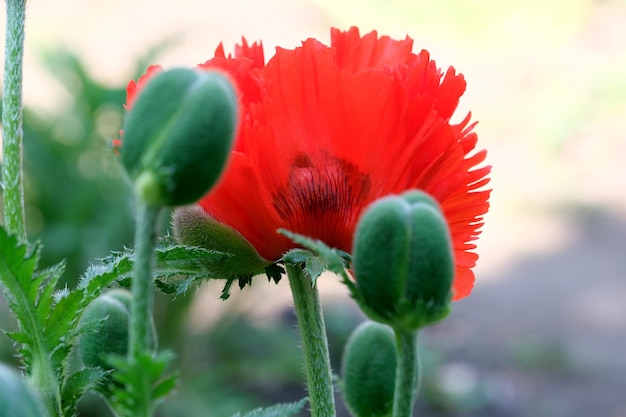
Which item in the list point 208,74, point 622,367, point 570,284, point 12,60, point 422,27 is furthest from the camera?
point 422,27

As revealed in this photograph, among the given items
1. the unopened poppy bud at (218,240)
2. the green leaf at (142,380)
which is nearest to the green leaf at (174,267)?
the unopened poppy bud at (218,240)

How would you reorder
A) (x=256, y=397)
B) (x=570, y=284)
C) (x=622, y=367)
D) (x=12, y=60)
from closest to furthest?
(x=12, y=60) → (x=256, y=397) → (x=622, y=367) → (x=570, y=284)

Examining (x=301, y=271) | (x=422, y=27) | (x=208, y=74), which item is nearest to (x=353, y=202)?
(x=301, y=271)

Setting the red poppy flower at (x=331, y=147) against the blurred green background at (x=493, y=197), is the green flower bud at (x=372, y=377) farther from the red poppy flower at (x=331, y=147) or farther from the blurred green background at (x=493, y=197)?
the blurred green background at (x=493, y=197)

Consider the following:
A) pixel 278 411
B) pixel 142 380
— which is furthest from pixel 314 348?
pixel 142 380

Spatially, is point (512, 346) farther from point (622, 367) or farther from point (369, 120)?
point (369, 120)

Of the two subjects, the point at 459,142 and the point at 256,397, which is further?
the point at 256,397
